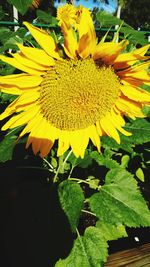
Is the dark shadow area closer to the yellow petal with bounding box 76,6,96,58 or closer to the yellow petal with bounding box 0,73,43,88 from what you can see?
the yellow petal with bounding box 0,73,43,88

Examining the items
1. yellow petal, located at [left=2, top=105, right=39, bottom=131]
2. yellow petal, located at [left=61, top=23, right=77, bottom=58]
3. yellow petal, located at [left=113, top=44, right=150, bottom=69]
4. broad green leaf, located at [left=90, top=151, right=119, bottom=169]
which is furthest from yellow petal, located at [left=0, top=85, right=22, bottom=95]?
broad green leaf, located at [left=90, top=151, right=119, bottom=169]

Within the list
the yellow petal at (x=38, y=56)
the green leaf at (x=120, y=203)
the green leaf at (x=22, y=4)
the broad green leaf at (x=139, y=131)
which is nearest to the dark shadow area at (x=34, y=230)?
the green leaf at (x=120, y=203)

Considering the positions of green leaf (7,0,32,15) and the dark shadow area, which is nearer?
Answer: green leaf (7,0,32,15)

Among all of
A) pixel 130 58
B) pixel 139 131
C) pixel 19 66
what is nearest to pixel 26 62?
pixel 19 66

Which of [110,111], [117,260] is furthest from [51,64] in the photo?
[117,260]

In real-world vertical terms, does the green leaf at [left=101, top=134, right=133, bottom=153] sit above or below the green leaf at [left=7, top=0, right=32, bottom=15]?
below

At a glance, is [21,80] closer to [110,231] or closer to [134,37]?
[134,37]

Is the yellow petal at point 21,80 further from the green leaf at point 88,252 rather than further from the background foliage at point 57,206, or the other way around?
the green leaf at point 88,252
